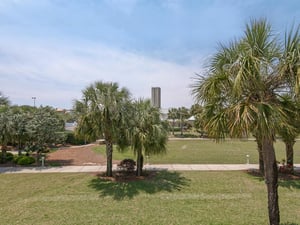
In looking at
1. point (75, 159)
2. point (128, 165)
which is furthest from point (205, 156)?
point (75, 159)

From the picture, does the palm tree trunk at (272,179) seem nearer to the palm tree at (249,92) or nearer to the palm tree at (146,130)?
the palm tree at (249,92)

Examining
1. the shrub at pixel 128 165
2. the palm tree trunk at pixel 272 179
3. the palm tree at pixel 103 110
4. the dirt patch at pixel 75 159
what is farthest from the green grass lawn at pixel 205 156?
the palm tree trunk at pixel 272 179

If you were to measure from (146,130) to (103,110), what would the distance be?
2.37 metres

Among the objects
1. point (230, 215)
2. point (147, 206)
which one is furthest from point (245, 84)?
point (147, 206)

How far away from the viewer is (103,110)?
406 inches

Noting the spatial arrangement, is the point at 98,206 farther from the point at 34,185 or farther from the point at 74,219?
the point at 34,185

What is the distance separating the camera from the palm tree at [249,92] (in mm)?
4391

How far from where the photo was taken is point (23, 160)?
49.5ft

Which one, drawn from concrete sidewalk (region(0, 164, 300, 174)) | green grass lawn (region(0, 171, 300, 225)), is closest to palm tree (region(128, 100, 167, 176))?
green grass lawn (region(0, 171, 300, 225))

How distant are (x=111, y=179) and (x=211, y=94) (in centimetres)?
795

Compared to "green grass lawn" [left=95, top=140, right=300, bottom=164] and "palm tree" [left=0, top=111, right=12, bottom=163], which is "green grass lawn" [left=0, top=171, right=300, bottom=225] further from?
"palm tree" [left=0, top=111, right=12, bottom=163]

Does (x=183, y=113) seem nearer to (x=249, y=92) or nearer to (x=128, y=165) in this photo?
(x=128, y=165)

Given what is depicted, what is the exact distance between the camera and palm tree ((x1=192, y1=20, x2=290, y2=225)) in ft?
14.4

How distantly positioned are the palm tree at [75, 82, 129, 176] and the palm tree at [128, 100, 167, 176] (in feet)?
2.12
